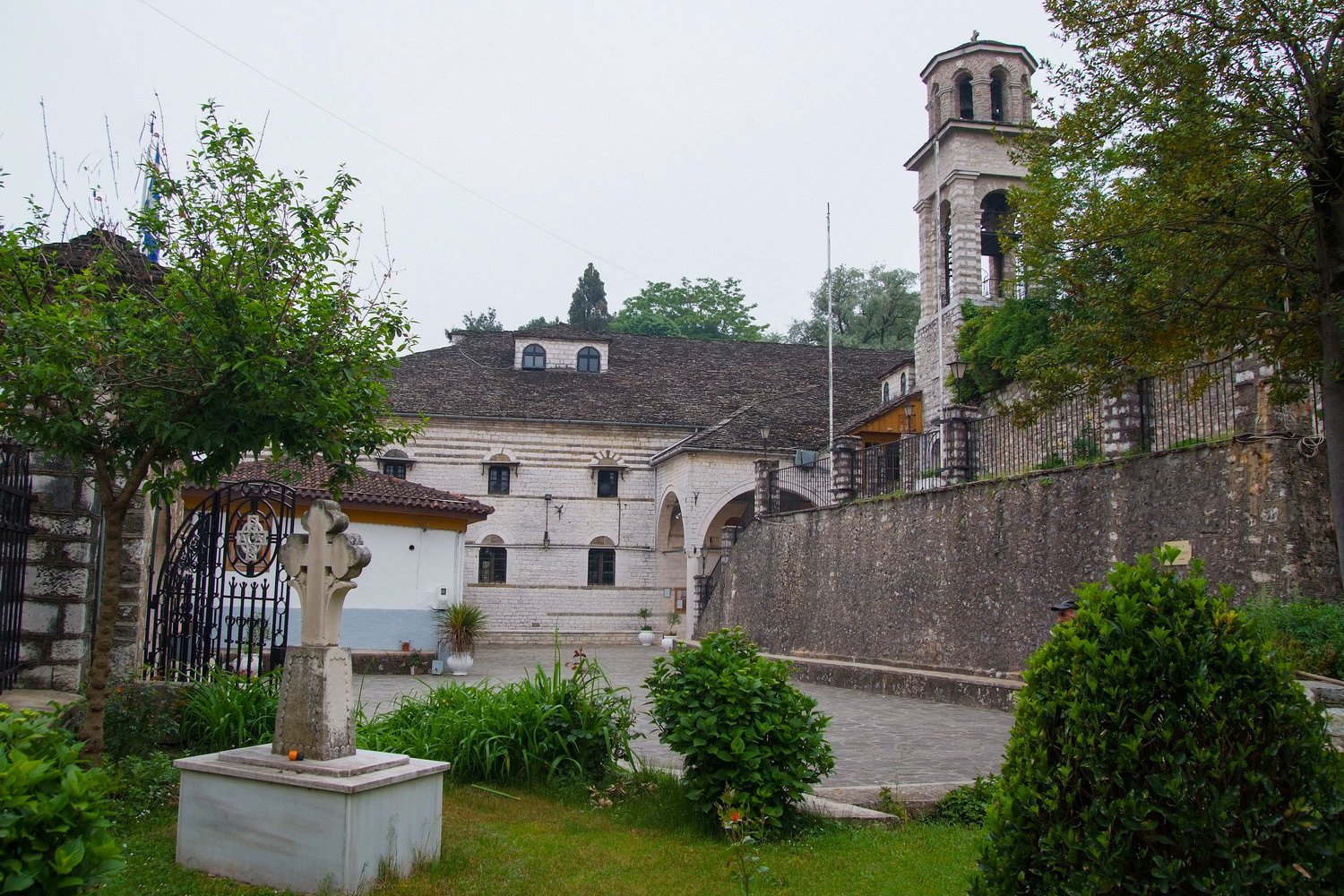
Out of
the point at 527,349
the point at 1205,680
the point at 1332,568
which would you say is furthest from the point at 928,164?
the point at 1205,680

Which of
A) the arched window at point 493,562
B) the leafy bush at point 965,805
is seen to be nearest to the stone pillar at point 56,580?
the leafy bush at point 965,805

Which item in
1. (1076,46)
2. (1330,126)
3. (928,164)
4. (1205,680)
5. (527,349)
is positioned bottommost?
(1205,680)

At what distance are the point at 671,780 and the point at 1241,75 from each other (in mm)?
7277

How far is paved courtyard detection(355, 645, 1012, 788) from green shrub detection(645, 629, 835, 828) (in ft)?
1.26

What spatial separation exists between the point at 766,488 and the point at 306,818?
773 inches

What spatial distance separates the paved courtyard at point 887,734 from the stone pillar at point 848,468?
14.5ft

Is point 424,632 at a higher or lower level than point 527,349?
lower

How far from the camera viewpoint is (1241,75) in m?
8.21

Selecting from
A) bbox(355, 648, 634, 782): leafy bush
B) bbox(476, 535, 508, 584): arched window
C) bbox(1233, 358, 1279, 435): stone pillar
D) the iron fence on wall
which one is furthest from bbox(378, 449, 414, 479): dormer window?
bbox(1233, 358, 1279, 435): stone pillar

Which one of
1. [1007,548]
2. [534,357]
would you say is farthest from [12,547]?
[534,357]

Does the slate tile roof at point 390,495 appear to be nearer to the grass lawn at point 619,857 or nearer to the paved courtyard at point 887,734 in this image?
the paved courtyard at point 887,734

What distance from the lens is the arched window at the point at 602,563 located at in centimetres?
3388

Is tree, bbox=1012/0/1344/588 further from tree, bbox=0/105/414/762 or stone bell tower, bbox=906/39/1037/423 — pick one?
stone bell tower, bbox=906/39/1037/423

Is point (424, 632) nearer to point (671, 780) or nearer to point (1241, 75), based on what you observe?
point (671, 780)
